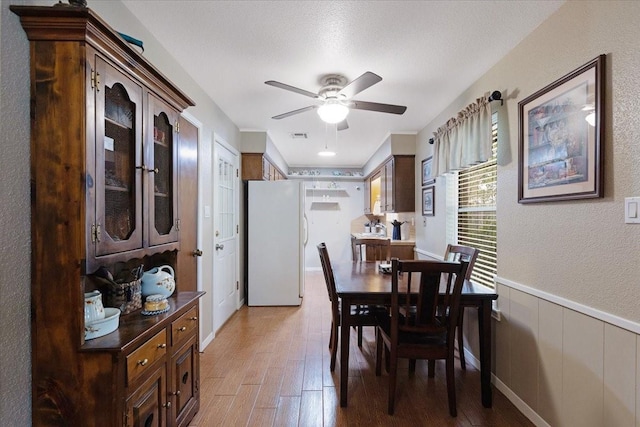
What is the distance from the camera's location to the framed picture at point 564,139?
1.49 metres

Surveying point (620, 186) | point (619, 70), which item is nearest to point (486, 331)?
point (620, 186)

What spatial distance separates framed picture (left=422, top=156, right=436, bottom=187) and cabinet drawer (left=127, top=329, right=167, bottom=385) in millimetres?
3167

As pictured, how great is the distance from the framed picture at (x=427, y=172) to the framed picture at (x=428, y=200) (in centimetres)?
7

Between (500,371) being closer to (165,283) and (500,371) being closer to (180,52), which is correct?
(165,283)

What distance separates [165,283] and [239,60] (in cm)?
164

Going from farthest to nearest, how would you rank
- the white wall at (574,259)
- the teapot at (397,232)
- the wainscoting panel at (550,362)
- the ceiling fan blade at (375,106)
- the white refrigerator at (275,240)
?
the teapot at (397,232), the white refrigerator at (275,240), the ceiling fan blade at (375,106), the wainscoting panel at (550,362), the white wall at (574,259)

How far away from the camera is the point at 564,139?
1686 mm

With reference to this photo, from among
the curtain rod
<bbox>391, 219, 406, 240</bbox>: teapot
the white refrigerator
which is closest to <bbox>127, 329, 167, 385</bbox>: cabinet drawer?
the curtain rod

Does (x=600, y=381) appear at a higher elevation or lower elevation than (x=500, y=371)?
higher

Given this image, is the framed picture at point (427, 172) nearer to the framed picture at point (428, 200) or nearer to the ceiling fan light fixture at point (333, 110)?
the framed picture at point (428, 200)

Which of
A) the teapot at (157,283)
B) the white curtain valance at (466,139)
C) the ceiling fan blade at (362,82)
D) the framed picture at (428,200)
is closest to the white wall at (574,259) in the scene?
the white curtain valance at (466,139)

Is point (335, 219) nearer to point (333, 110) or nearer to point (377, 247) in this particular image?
point (377, 247)

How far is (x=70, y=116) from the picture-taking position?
1083 millimetres

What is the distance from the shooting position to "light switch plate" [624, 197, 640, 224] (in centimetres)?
129
